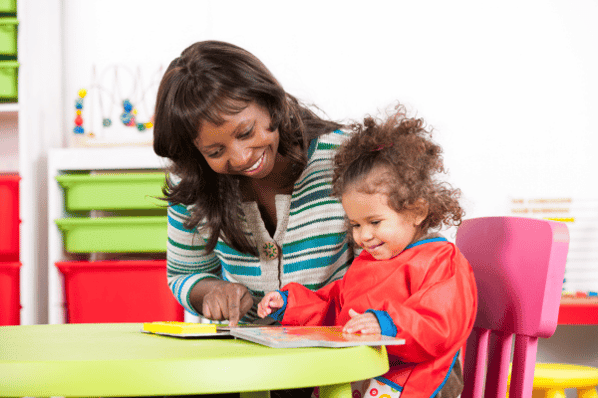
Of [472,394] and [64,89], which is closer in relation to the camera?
[472,394]

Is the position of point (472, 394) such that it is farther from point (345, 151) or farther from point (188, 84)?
point (188, 84)

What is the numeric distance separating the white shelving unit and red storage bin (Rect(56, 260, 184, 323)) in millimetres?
43

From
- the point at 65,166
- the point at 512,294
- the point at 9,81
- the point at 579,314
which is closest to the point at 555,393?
the point at 579,314

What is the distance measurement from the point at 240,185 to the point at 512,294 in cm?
58

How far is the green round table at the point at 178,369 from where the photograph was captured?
48 centimetres

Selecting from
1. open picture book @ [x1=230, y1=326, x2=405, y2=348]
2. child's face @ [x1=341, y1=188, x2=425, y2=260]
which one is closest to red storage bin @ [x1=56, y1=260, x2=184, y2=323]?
child's face @ [x1=341, y1=188, x2=425, y2=260]

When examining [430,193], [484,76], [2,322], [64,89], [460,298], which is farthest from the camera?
[64,89]

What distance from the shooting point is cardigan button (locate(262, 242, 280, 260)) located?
3.70 feet

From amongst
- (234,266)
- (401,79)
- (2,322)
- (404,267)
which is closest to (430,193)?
(404,267)

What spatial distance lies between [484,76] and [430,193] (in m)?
1.67

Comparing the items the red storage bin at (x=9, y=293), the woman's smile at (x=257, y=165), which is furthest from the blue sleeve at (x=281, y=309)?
the red storage bin at (x=9, y=293)

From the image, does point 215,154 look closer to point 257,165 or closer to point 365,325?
point 257,165

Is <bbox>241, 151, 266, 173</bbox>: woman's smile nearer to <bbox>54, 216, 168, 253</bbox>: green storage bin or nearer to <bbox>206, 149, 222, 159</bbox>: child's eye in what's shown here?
<bbox>206, 149, 222, 159</bbox>: child's eye

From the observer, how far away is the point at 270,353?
21.0 inches
